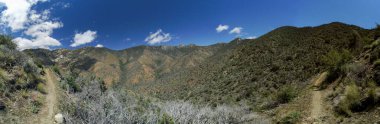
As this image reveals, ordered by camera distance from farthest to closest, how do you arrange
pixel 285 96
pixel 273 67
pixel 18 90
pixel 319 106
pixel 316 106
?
1. pixel 273 67
2. pixel 285 96
3. pixel 316 106
4. pixel 319 106
5. pixel 18 90

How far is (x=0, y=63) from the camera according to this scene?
22.9 meters

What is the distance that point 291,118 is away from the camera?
22.9 m

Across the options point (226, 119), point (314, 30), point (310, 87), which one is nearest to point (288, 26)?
point (314, 30)

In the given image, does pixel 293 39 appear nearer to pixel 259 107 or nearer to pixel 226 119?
pixel 259 107

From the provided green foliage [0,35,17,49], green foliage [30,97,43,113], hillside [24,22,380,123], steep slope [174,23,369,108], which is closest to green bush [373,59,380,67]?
hillside [24,22,380,123]

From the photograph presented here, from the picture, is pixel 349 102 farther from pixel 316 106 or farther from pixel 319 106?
pixel 316 106

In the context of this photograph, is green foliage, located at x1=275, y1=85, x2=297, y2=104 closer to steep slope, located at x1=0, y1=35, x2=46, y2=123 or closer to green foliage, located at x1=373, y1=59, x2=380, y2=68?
green foliage, located at x1=373, y1=59, x2=380, y2=68

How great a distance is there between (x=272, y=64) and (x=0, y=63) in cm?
3715

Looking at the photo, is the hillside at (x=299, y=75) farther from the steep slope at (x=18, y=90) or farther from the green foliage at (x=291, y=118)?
the steep slope at (x=18, y=90)

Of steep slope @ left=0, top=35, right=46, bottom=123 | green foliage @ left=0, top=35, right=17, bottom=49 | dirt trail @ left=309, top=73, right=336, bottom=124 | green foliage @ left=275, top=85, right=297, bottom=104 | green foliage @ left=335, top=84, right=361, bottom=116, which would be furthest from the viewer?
green foliage @ left=0, top=35, right=17, bottom=49

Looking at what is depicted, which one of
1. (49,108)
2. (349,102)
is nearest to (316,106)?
(349,102)

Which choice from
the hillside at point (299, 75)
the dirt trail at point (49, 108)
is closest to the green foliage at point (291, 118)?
the hillside at point (299, 75)

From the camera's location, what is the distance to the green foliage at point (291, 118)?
22.5 m

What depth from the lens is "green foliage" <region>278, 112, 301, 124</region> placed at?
22.5 m
